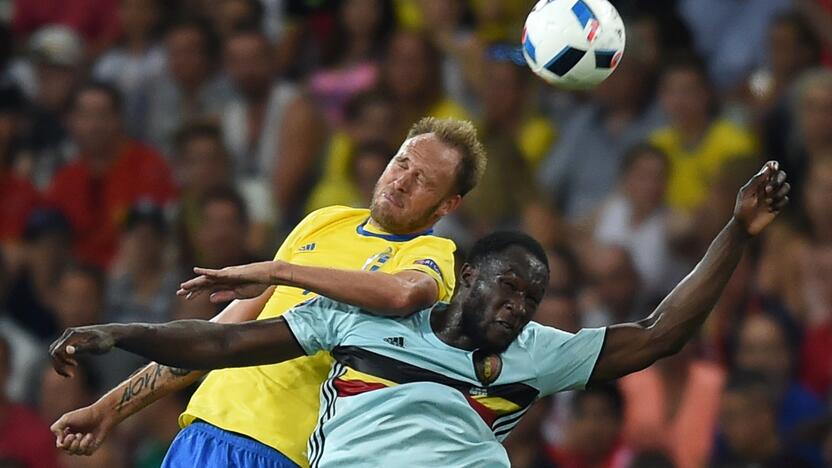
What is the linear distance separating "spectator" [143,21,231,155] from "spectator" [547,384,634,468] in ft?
12.2

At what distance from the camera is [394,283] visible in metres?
5.87

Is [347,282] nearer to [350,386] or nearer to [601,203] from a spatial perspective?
[350,386]

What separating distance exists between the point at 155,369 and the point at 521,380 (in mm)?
1407

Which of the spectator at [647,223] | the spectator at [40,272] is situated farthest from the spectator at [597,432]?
the spectator at [40,272]

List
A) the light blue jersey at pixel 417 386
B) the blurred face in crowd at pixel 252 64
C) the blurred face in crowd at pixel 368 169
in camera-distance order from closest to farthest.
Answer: the light blue jersey at pixel 417 386 < the blurred face in crowd at pixel 368 169 < the blurred face in crowd at pixel 252 64

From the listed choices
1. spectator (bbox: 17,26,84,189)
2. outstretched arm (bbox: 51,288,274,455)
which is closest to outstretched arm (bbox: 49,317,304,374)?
outstretched arm (bbox: 51,288,274,455)

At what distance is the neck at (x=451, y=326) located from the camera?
5914 mm

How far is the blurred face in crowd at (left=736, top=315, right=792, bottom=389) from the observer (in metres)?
8.83

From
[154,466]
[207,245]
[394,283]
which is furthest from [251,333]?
[207,245]

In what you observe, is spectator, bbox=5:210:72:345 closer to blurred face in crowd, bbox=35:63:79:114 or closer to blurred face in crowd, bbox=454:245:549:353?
blurred face in crowd, bbox=35:63:79:114

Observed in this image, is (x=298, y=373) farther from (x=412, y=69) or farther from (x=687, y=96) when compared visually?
(x=412, y=69)

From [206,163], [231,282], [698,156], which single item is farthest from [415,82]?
[231,282]

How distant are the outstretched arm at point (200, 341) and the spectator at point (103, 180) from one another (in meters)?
5.42

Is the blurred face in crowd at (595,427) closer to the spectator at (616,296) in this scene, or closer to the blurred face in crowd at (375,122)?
the spectator at (616,296)
